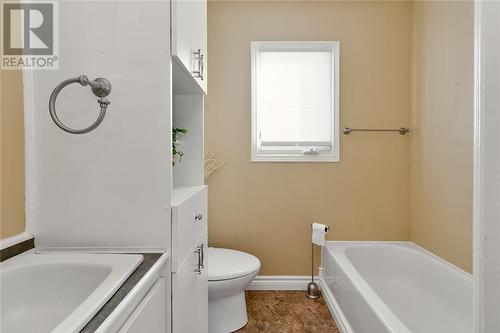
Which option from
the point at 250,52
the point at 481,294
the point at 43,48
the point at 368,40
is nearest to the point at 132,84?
the point at 43,48

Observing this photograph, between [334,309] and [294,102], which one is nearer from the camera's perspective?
[334,309]

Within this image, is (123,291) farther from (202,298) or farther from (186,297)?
(202,298)

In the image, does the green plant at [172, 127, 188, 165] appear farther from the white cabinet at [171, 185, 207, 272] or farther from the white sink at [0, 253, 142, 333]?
the white sink at [0, 253, 142, 333]

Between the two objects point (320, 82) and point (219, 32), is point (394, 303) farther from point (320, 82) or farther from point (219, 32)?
point (219, 32)

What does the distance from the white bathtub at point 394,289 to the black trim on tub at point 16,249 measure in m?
1.38

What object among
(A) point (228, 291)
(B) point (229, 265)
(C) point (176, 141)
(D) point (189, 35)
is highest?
(D) point (189, 35)

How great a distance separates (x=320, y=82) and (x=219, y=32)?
3.07 feet

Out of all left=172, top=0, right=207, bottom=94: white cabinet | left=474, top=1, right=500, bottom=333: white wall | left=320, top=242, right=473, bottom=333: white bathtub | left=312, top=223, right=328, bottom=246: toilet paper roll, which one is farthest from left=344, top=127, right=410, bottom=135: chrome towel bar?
left=474, top=1, right=500, bottom=333: white wall

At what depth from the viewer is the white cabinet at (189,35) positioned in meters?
0.94

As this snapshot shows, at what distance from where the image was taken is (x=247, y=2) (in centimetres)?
241

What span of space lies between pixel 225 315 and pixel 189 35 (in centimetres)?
162

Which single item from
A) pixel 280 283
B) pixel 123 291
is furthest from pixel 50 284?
pixel 280 283

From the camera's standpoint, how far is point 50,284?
795 millimetres

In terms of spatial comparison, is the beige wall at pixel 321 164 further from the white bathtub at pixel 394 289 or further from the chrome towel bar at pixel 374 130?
the white bathtub at pixel 394 289
